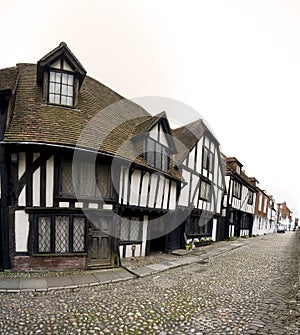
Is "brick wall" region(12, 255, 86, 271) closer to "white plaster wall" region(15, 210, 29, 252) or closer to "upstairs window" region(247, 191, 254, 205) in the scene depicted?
"white plaster wall" region(15, 210, 29, 252)

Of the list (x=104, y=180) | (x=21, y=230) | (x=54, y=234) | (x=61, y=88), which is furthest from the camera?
(x=61, y=88)

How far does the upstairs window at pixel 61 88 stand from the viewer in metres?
9.65

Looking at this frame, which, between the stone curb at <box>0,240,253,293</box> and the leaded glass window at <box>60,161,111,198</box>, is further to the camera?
the leaded glass window at <box>60,161,111,198</box>

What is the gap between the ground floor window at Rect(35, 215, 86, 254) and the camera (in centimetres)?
835

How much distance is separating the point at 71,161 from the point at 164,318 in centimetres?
576

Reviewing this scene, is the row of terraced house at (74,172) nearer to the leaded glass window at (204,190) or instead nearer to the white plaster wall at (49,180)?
the white plaster wall at (49,180)

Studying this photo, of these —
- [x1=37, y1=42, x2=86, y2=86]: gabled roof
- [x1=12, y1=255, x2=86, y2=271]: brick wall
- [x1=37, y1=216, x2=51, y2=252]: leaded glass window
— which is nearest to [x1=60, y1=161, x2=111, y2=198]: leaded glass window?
[x1=37, y1=216, x2=51, y2=252]: leaded glass window

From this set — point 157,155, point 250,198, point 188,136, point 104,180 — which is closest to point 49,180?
point 104,180

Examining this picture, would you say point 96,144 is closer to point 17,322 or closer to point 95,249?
point 95,249

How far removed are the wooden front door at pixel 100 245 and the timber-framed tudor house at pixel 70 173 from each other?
37mm

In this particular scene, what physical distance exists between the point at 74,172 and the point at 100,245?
293 centimetres

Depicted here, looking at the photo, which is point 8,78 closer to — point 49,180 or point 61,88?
point 61,88

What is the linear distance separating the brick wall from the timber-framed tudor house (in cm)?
3

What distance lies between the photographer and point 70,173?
8.68 metres
